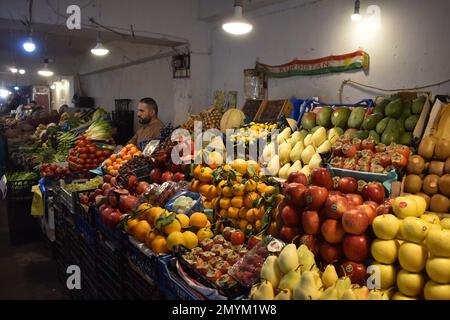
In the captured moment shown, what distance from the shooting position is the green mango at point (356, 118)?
11.4ft

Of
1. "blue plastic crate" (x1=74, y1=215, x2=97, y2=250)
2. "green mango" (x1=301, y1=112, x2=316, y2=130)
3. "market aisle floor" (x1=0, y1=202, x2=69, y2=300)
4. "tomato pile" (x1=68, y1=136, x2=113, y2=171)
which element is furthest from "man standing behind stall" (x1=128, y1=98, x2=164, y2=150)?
"green mango" (x1=301, y1=112, x2=316, y2=130)

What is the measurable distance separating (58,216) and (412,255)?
12.4 ft

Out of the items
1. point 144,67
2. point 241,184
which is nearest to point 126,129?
point 144,67

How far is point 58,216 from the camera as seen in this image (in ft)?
14.0

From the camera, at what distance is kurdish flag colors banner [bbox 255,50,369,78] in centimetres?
412

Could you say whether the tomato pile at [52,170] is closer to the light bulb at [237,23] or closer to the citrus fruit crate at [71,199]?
the citrus fruit crate at [71,199]

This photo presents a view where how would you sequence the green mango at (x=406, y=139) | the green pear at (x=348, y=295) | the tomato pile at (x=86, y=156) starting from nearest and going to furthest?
the green pear at (x=348, y=295) < the green mango at (x=406, y=139) < the tomato pile at (x=86, y=156)

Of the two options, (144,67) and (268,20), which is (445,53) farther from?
(144,67)

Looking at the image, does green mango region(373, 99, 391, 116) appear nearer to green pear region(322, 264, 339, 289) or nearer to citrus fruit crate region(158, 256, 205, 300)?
green pear region(322, 264, 339, 289)

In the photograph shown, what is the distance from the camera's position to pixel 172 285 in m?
2.06

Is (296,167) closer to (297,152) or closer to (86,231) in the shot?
(297,152)

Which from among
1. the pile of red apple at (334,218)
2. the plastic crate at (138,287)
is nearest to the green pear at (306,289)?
the pile of red apple at (334,218)

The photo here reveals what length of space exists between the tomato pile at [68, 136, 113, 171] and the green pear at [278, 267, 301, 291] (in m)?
4.51

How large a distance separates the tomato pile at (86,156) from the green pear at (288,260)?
446 centimetres
